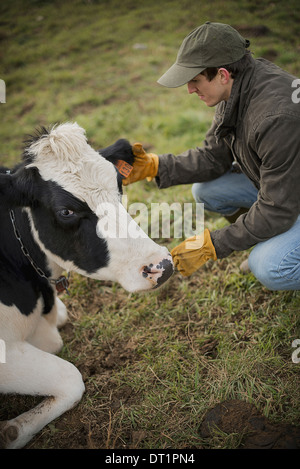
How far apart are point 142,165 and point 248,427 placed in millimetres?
2235

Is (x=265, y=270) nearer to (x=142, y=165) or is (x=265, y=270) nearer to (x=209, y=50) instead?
(x=142, y=165)

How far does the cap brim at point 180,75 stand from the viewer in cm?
263

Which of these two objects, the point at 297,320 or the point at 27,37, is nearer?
the point at 297,320

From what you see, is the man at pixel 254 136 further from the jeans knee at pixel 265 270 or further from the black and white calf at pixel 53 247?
the black and white calf at pixel 53 247

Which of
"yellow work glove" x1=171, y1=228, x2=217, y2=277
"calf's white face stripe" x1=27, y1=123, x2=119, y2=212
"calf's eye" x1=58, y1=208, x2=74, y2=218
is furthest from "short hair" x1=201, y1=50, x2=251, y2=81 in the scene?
"calf's eye" x1=58, y1=208, x2=74, y2=218

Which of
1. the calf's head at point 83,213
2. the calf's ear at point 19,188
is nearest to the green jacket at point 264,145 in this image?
the calf's head at point 83,213

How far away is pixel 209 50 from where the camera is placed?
2.56 metres

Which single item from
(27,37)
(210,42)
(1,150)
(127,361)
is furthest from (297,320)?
(27,37)

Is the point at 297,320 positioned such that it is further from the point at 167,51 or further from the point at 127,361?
the point at 167,51

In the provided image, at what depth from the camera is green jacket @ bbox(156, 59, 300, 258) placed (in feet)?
8.19

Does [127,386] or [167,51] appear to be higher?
[167,51]

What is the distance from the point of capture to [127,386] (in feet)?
9.43

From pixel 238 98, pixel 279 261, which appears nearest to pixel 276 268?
pixel 279 261
